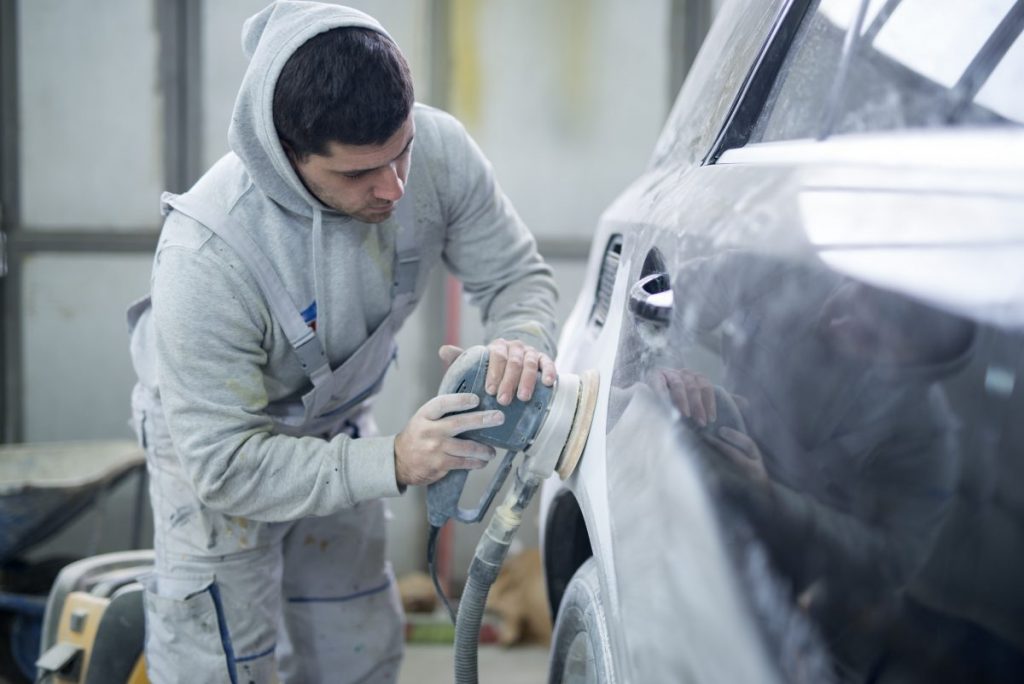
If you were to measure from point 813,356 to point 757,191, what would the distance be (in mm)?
236

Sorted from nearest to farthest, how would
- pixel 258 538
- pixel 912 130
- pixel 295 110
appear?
pixel 912 130 → pixel 295 110 → pixel 258 538

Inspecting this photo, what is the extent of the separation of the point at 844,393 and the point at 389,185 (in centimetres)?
109

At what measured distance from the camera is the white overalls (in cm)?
195

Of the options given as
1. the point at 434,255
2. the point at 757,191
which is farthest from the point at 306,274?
the point at 757,191

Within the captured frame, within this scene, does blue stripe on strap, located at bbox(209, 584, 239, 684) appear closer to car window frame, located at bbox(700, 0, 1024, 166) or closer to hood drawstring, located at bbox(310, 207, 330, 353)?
hood drawstring, located at bbox(310, 207, 330, 353)

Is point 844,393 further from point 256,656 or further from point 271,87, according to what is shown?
point 256,656

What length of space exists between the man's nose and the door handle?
603mm

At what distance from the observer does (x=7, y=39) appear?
13.2 feet

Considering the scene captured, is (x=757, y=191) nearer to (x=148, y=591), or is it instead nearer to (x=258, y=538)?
(x=258, y=538)

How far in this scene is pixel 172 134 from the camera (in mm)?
4059

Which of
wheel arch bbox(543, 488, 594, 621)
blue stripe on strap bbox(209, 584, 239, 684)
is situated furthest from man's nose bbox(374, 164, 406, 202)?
blue stripe on strap bbox(209, 584, 239, 684)

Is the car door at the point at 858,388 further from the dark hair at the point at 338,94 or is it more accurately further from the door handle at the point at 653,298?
the dark hair at the point at 338,94

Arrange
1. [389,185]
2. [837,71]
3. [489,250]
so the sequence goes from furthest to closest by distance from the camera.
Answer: [489,250] < [389,185] < [837,71]

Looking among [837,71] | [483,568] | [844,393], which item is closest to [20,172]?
[483,568]
